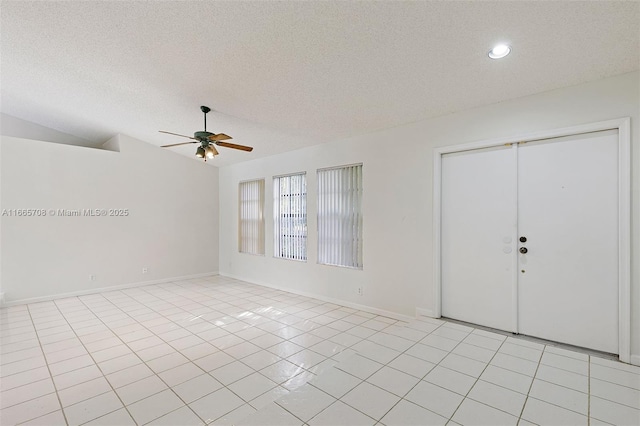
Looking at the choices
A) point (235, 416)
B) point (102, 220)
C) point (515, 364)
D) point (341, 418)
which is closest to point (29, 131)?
point (102, 220)

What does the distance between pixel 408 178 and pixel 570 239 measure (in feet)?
6.07

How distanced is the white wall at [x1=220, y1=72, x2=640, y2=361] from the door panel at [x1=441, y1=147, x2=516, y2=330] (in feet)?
0.72

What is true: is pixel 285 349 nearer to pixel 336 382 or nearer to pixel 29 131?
pixel 336 382

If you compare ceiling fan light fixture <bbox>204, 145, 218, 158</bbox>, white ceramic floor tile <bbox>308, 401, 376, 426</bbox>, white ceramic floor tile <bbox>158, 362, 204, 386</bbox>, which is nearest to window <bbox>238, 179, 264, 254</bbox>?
ceiling fan light fixture <bbox>204, 145, 218, 158</bbox>

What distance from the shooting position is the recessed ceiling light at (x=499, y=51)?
2.42 m

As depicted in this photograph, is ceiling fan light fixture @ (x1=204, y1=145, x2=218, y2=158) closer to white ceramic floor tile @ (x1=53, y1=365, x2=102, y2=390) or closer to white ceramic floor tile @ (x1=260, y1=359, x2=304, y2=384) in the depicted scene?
white ceramic floor tile @ (x1=53, y1=365, x2=102, y2=390)

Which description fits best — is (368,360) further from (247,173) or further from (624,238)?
A: (247,173)

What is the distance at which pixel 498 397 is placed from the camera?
2086mm

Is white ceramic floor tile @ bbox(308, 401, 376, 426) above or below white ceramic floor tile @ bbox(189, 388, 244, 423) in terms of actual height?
above

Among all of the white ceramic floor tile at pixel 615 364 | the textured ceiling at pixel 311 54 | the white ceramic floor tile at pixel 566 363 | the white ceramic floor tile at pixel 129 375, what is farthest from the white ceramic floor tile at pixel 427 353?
the textured ceiling at pixel 311 54

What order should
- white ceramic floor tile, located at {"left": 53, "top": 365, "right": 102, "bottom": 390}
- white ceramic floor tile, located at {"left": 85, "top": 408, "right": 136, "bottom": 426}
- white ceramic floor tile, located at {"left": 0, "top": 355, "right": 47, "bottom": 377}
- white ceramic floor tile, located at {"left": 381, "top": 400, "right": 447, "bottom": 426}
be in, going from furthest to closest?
white ceramic floor tile, located at {"left": 0, "top": 355, "right": 47, "bottom": 377} < white ceramic floor tile, located at {"left": 53, "top": 365, "right": 102, "bottom": 390} < white ceramic floor tile, located at {"left": 85, "top": 408, "right": 136, "bottom": 426} < white ceramic floor tile, located at {"left": 381, "top": 400, "right": 447, "bottom": 426}

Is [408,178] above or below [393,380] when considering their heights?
above

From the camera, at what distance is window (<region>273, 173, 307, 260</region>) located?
5617 mm

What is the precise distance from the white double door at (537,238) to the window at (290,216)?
8.78 feet
